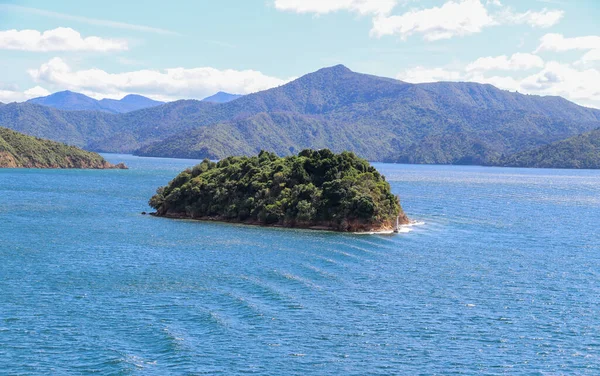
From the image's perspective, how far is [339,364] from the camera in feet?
109

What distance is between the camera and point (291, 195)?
3533 inches

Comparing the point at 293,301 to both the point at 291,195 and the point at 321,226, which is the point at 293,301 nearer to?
the point at 321,226

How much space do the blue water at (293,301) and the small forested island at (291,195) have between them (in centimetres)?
535

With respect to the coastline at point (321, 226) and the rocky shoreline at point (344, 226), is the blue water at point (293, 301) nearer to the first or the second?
the coastline at point (321, 226)

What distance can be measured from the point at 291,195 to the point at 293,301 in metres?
45.4

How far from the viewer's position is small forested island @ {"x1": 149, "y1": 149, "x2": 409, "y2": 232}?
83875 millimetres

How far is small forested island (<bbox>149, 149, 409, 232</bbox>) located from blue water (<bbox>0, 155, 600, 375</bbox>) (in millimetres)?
5354

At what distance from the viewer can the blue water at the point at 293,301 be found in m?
33.7

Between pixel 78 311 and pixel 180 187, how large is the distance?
198ft

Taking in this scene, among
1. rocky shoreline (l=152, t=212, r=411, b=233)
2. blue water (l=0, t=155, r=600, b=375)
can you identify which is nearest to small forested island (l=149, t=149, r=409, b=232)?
rocky shoreline (l=152, t=212, r=411, b=233)

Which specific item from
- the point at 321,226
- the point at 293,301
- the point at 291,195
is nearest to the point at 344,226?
the point at 321,226

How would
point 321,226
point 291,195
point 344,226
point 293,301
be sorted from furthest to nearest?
point 291,195
point 321,226
point 344,226
point 293,301

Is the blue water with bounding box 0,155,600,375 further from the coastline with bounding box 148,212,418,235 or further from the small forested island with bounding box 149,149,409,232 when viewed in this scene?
the small forested island with bounding box 149,149,409,232

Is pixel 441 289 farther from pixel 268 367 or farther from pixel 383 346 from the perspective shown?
pixel 268 367
